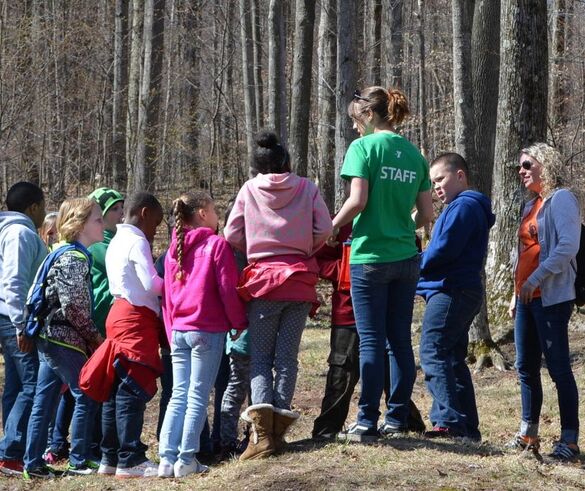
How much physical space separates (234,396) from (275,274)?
1.07m

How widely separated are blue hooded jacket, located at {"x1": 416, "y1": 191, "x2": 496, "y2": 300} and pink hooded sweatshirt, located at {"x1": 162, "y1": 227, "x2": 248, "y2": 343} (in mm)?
1379

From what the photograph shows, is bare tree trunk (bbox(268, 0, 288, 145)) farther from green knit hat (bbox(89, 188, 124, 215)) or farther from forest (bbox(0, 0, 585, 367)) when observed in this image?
green knit hat (bbox(89, 188, 124, 215))

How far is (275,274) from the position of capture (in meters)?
5.81

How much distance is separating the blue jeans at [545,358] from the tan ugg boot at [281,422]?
5.63 ft

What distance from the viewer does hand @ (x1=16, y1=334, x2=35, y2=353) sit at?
262 inches

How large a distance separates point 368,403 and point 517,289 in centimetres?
134

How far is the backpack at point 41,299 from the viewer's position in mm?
6445

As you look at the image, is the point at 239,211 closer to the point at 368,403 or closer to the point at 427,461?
the point at 368,403

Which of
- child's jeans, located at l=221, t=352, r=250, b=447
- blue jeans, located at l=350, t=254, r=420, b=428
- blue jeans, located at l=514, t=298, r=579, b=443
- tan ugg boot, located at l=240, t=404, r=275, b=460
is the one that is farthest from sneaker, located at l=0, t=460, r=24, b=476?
blue jeans, located at l=514, t=298, r=579, b=443

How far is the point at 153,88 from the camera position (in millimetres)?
20375

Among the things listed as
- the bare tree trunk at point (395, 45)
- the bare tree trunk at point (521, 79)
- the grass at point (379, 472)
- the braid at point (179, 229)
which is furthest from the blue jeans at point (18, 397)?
the bare tree trunk at point (395, 45)

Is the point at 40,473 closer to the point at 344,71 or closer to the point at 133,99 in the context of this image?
the point at 344,71

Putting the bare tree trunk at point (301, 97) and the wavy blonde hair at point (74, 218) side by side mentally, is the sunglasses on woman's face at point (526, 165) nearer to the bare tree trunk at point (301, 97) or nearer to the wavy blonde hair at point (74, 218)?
the wavy blonde hair at point (74, 218)

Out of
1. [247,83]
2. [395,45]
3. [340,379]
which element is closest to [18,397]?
[340,379]
